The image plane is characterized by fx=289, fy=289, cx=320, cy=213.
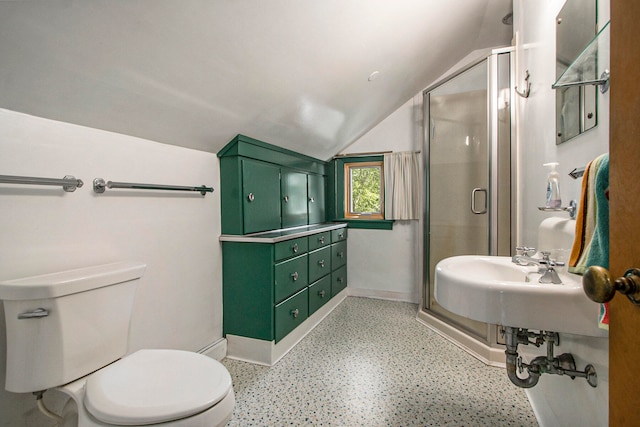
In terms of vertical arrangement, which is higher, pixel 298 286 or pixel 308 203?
pixel 308 203

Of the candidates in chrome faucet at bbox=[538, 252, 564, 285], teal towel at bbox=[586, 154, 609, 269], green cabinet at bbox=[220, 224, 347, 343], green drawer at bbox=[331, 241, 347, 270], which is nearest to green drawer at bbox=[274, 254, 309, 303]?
green cabinet at bbox=[220, 224, 347, 343]

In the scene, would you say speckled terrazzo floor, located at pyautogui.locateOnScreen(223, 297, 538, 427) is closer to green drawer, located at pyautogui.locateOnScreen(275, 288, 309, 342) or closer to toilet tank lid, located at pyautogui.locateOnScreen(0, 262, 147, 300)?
green drawer, located at pyautogui.locateOnScreen(275, 288, 309, 342)

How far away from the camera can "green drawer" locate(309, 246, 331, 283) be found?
8.59ft

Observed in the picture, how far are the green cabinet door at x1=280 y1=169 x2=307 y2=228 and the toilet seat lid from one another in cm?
162

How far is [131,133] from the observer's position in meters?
1.54

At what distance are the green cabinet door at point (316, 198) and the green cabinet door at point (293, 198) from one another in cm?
12

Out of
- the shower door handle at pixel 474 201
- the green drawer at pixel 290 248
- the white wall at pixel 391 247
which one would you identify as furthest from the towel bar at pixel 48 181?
the white wall at pixel 391 247

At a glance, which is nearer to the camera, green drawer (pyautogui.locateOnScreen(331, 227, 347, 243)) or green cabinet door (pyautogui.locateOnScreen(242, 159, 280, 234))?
green cabinet door (pyautogui.locateOnScreen(242, 159, 280, 234))

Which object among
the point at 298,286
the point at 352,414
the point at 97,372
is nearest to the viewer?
the point at 97,372

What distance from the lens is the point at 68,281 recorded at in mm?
1080

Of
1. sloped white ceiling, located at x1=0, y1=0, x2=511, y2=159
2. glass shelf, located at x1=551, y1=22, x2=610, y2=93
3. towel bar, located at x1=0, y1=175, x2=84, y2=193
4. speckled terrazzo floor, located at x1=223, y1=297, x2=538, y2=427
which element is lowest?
speckled terrazzo floor, located at x1=223, y1=297, x2=538, y2=427

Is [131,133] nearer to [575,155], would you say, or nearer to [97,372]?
[97,372]

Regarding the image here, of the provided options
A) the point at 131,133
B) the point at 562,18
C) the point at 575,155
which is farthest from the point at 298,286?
the point at 562,18

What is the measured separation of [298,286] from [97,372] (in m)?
1.44
